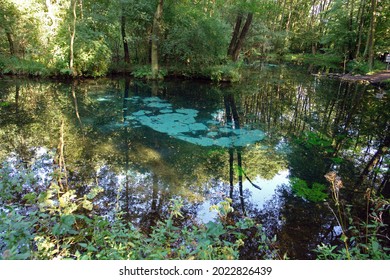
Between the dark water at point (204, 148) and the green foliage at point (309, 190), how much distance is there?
9 cm

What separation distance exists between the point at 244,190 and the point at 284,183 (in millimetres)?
931

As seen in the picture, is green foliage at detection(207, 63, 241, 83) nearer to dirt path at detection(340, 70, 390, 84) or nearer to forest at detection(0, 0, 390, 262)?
forest at detection(0, 0, 390, 262)

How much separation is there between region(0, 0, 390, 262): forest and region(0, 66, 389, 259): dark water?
4 cm

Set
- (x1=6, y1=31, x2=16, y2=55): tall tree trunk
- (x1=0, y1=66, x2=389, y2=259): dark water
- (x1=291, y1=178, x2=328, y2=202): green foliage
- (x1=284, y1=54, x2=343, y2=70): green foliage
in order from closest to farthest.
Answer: (x1=0, y1=66, x2=389, y2=259): dark water < (x1=291, y1=178, x2=328, y2=202): green foliage < (x1=6, y1=31, x2=16, y2=55): tall tree trunk < (x1=284, y1=54, x2=343, y2=70): green foliage

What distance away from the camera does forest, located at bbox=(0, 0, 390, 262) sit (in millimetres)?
2812

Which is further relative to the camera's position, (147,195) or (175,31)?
(175,31)

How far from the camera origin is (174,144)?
273 inches

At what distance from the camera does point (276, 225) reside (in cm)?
402

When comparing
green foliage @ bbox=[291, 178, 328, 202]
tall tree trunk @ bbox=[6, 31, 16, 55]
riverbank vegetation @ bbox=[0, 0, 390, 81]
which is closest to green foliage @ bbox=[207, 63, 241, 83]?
riverbank vegetation @ bbox=[0, 0, 390, 81]

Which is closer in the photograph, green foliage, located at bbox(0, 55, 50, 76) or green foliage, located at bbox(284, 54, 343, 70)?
green foliage, located at bbox(0, 55, 50, 76)

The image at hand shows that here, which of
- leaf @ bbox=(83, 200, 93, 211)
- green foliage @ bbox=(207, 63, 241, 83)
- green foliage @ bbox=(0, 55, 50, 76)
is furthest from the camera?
green foliage @ bbox=(207, 63, 241, 83)
